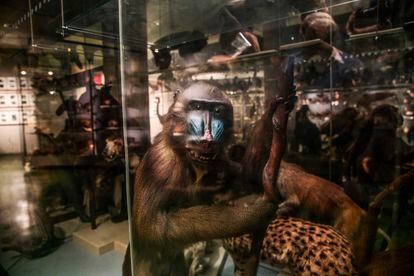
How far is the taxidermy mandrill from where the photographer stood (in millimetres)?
664

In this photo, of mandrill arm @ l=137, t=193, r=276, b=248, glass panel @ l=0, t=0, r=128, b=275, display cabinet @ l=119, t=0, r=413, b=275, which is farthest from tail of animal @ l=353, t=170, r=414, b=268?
glass panel @ l=0, t=0, r=128, b=275

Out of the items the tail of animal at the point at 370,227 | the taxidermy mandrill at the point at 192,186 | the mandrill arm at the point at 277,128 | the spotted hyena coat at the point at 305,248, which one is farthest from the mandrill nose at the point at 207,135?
the tail of animal at the point at 370,227

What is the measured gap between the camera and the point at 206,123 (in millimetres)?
666

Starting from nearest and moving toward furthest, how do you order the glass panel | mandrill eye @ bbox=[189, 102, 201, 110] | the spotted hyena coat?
1. the spotted hyena coat
2. mandrill eye @ bbox=[189, 102, 201, 110]
3. the glass panel

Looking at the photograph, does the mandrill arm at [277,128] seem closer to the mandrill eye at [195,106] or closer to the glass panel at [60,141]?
the mandrill eye at [195,106]

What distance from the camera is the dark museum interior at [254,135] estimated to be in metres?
0.61

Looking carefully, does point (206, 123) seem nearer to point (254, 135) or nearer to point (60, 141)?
point (254, 135)

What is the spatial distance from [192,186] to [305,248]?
0.98 feet

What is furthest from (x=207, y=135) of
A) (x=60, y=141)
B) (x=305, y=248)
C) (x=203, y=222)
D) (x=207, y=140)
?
(x=60, y=141)

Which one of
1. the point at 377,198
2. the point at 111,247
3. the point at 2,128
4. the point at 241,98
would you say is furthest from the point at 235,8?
the point at 2,128

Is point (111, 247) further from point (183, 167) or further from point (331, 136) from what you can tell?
point (331, 136)

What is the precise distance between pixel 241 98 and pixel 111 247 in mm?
715

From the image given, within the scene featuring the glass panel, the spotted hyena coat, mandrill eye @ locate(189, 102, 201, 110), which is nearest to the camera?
the spotted hyena coat

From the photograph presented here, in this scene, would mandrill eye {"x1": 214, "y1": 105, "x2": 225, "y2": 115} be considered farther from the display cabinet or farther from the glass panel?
the glass panel
